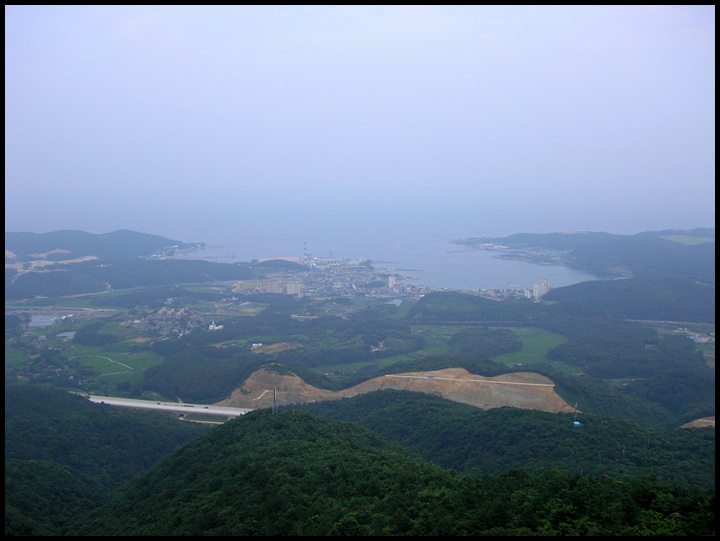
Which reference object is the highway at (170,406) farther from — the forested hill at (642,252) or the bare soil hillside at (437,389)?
the forested hill at (642,252)

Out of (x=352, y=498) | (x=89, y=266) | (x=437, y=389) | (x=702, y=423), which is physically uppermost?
(x=89, y=266)

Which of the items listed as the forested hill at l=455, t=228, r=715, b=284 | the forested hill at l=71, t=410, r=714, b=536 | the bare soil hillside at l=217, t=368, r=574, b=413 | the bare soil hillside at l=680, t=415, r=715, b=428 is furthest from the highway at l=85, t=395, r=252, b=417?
the forested hill at l=455, t=228, r=715, b=284

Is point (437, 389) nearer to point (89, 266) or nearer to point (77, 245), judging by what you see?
point (89, 266)

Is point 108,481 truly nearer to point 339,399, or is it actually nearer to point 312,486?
point 312,486

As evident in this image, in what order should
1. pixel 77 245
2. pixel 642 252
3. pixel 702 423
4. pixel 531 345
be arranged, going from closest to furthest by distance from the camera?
pixel 702 423 < pixel 531 345 < pixel 642 252 < pixel 77 245

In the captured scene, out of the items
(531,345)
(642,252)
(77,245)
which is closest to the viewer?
(531,345)

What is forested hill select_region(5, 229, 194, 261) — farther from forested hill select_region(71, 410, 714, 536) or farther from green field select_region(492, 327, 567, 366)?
forested hill select_region(71, 410, 714, 536)

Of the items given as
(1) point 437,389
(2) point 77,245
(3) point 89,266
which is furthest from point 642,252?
(2) point 77,245

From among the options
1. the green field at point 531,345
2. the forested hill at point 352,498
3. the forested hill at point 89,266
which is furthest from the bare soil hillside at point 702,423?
the forested hill at point 89,266
